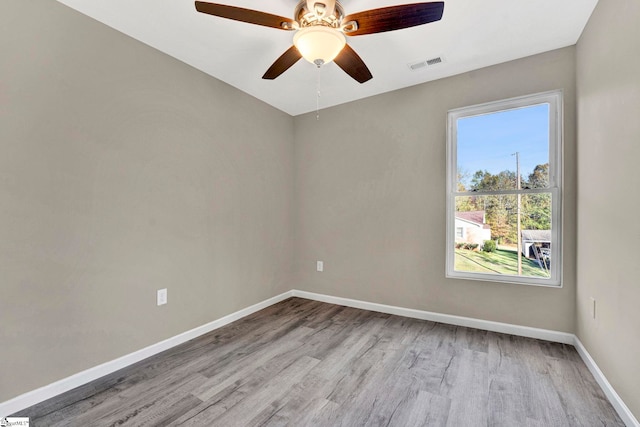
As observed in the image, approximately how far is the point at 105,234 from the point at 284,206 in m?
2.01

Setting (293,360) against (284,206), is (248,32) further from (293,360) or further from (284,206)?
(293,360)

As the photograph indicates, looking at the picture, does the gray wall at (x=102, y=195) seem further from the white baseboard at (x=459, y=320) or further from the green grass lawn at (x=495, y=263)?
the green grass lawn at (x=495, y=263)

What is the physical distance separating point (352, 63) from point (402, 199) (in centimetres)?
155

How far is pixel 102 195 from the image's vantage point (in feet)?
6.33

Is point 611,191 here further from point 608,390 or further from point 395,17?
point 395,17

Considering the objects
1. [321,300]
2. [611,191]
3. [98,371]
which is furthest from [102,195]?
[611,191]

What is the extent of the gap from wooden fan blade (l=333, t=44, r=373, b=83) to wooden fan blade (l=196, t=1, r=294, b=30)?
405 millimetres

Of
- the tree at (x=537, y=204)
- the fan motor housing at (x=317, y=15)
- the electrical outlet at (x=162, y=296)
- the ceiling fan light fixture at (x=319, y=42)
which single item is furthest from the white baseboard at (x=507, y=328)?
the fan motor housing at (x=317, y=15)

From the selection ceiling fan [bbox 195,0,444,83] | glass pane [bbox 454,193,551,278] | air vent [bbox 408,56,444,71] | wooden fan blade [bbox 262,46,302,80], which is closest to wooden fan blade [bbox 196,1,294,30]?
ceiling fan [bbox 195,0,444,83]

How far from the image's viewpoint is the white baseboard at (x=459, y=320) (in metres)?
2.36

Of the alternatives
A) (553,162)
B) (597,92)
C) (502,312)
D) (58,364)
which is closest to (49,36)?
(58,364)

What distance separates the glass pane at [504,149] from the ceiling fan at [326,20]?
1.52 metres

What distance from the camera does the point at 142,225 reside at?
215cm

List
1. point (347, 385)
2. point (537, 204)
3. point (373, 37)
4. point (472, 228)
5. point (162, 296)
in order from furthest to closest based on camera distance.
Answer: point (472, 228), point (537, 204), point (162, 296), point (373, 37), point (347, 385)
